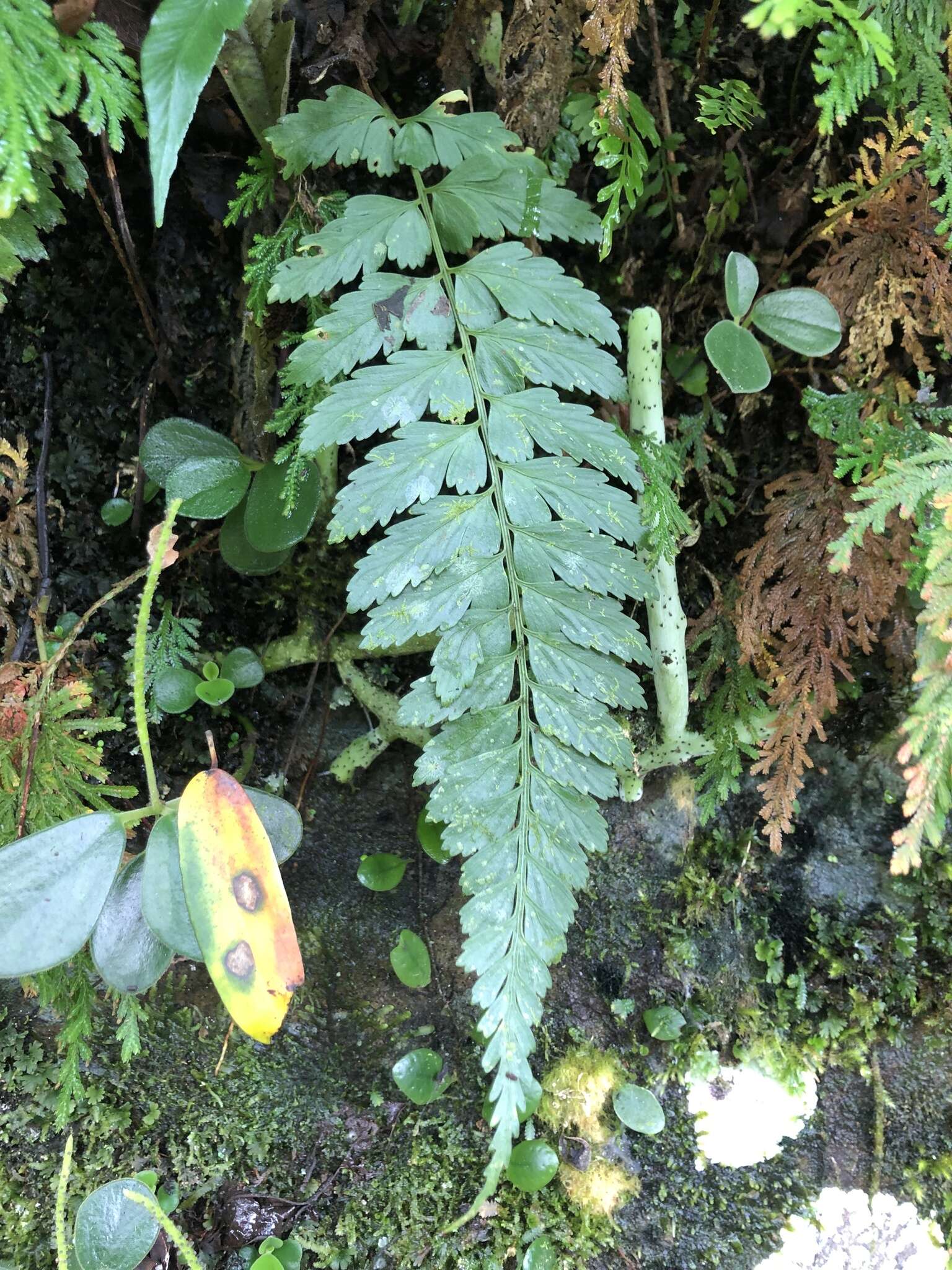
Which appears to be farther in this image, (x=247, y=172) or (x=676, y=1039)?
(x=676, y=1039)

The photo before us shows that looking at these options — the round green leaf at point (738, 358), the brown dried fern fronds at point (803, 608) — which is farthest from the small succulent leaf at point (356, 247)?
the brown dried fern fronds at point (803, 608)

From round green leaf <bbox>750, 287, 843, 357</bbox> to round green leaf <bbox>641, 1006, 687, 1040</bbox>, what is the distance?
1.59 meters

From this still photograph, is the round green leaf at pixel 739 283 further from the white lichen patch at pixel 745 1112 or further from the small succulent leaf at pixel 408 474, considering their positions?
the white lichen patch at pixel 745 1112

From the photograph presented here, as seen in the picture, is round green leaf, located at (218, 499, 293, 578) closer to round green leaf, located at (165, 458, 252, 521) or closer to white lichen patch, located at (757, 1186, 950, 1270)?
round green leaf, located at (165, 458, 252, 521)

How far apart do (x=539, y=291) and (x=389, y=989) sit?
1720mm

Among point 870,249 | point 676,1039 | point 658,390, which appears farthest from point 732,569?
point 676,1039

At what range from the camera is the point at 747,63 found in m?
1.83

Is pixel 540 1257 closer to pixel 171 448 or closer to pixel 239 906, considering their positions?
pixel 239 906

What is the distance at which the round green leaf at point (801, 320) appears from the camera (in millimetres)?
1708

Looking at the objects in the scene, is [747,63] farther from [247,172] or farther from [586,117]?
[247,172]

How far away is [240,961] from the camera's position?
49.6 inches

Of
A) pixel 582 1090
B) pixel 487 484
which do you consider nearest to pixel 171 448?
pixel 487 484

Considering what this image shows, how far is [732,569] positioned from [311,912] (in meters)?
1.44

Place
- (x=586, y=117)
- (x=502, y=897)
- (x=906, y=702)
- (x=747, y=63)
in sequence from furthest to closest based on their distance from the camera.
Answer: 1. (x=906, y=702)
2. (x=747, y=63)
3. (x=586, y=117)
4. (x=502, y=897)
